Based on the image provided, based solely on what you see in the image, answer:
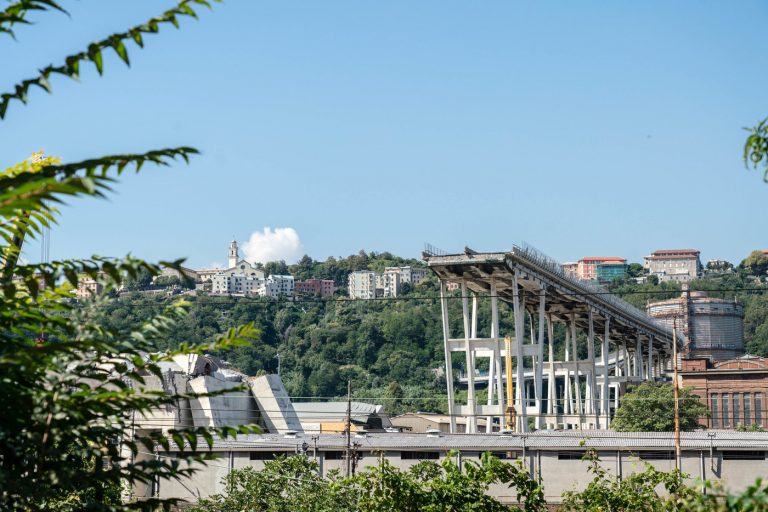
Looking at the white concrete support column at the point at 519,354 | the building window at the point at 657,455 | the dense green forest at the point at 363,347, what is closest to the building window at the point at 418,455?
the building window at the point at 657,455

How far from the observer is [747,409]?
4587 inches

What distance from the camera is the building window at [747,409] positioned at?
115375 millimetres

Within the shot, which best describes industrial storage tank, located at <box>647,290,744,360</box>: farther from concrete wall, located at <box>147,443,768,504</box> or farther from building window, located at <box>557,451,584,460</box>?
building window, located at <box>557,451,584,460</box>

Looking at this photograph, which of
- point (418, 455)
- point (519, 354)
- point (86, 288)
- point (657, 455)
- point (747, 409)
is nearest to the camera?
point (86, 288)

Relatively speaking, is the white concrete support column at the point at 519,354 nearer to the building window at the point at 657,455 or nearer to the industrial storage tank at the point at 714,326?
the building window at the point at 657,455

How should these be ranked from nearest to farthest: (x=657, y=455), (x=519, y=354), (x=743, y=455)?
(x=743, y=455) → (x=657, y=455) → (x=519, y=354)

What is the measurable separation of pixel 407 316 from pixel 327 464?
5094 inches

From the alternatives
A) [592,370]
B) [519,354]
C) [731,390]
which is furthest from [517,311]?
[731,390]

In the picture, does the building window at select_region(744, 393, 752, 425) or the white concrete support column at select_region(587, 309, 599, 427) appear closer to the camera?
the white concrete support column at select_region(587, 309, 599, 427)

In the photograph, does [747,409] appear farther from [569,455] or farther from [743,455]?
[569,455]

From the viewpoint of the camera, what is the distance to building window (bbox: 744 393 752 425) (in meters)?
115

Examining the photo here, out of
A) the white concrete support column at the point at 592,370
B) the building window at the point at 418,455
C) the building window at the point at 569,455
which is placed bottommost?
the building window at the point at 418,455

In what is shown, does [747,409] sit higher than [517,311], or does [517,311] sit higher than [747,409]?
[517,311]

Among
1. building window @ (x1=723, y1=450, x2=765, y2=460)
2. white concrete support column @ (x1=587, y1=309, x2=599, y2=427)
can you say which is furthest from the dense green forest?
building window @ (x1=723, y1=450, x2=765, y2=460)
